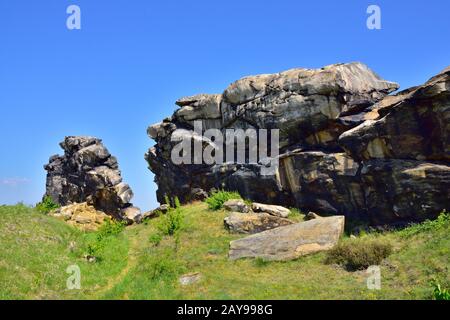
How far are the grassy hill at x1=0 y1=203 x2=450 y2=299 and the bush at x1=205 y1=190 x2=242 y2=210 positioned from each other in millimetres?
5043

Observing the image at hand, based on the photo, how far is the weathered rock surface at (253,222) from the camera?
3019cm

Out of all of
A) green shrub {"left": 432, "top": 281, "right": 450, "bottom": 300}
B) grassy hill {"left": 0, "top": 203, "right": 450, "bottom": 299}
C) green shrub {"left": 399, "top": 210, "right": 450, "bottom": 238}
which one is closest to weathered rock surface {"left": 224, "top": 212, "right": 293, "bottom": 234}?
grassy hill {"left": 0, "top": 203, "right": 450, "bottom": 299}

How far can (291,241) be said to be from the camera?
25250 millimetres

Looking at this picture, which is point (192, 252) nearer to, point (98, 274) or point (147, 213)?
point (98, 274)

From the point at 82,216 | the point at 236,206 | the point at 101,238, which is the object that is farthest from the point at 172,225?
the point at 82,216

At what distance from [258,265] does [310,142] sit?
585 inches

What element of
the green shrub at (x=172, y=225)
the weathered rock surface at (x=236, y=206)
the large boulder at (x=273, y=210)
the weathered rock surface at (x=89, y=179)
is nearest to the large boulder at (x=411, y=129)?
the large boulder at (x=273, y=210)

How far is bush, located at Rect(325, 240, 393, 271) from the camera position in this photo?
21500 millimetres

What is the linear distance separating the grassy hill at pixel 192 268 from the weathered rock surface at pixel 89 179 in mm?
17907

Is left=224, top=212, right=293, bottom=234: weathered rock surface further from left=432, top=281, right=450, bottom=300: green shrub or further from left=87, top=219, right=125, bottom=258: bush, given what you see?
left=432, top=281, right=450, bottom=300: green shrub

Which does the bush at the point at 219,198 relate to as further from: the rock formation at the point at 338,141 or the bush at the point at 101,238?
the bush at the point at 101,238

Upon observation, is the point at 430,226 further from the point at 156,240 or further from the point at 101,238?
the point at 101,238

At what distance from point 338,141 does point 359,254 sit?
40.3ft

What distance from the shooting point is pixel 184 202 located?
149ft
